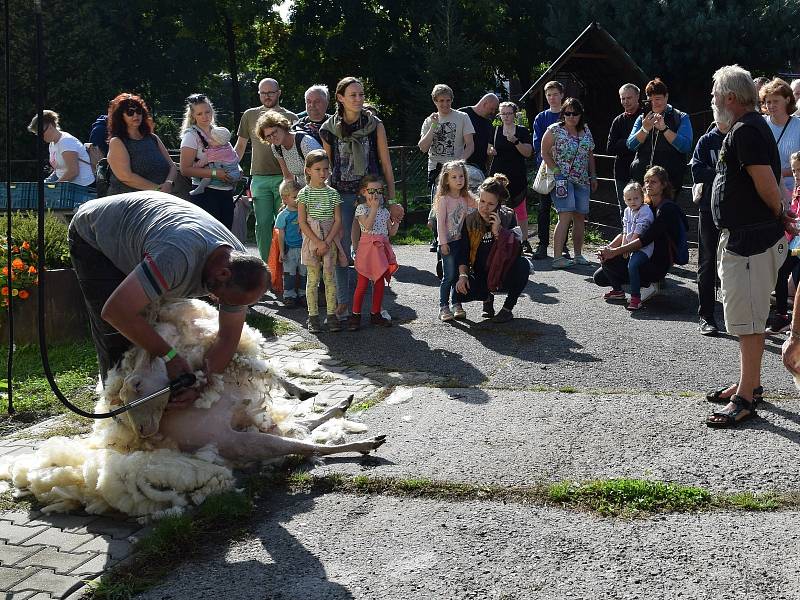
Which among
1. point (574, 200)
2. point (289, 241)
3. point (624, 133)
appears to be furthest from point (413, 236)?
point (289, 241)

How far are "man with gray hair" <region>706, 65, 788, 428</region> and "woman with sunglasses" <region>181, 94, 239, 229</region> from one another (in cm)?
528

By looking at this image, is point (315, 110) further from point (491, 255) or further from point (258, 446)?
point (258, 446)

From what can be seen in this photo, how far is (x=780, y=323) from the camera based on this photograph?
8.37 m

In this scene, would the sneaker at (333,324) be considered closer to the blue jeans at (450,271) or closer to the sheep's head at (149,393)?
the blue jeans at (450,271)

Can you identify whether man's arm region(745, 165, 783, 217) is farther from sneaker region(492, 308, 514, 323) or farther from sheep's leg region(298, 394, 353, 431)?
sneaker region(492, 308, 514, 323)

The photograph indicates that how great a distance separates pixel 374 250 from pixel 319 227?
58 cm

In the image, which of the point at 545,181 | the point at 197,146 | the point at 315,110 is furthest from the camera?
the point at 545,181

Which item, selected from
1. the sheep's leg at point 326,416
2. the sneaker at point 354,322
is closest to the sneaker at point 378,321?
the sneaker at point 354,322

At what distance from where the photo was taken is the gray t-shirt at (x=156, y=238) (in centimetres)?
455

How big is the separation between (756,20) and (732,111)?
18402 millimetres

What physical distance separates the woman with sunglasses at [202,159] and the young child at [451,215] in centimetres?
226

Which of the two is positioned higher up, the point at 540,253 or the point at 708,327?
the point at 540,253

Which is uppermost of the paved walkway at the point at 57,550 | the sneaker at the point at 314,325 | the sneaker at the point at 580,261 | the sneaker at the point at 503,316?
the sneaker at the point at 580,261

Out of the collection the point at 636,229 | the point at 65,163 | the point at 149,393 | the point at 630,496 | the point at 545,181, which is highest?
the point at 65,163
